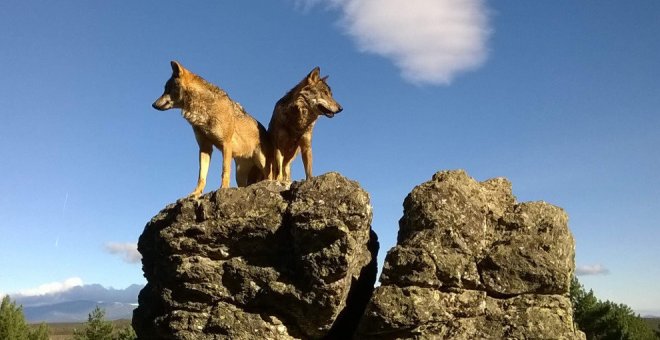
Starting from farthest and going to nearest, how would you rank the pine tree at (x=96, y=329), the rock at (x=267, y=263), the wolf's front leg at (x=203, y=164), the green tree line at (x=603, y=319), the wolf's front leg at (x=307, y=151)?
the pine tree at (x=96, y=329)
the green tree line at (x=603, y=319)
the wolf's front leg at (x=307, y=151)
the wolf's front leg at (x=203, y=164)
the rock at (x=267, y=263)

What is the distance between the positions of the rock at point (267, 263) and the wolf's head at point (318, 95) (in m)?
2.68

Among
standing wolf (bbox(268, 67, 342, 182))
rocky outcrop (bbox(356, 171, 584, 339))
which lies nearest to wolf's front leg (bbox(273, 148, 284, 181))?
standing wolf (bbox(268, 67, 342, 182))

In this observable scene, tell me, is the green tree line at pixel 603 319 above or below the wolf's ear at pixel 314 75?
below

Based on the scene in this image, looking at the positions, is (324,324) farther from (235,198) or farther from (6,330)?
(6,330)

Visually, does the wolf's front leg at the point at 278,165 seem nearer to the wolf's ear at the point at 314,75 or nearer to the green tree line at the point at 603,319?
the wolf's ear at the point at 314,75

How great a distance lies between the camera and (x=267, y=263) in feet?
37.7

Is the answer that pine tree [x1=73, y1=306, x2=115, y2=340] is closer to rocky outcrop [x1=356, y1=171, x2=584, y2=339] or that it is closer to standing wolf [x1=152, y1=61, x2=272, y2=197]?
standing wolf [x1=152, y1=61, x2=272, y2=197]

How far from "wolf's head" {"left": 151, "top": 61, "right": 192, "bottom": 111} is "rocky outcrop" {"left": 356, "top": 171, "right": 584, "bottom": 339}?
6049 millimetres

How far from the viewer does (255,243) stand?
11.6 m

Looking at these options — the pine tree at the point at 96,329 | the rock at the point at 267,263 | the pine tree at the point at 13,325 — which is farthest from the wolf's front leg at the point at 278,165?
the pine tree at the point at 96,329

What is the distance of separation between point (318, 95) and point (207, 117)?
2705 millimetres

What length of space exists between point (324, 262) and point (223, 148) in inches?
178

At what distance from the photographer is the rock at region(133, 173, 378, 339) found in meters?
10.9

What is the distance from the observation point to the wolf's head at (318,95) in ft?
46.1
